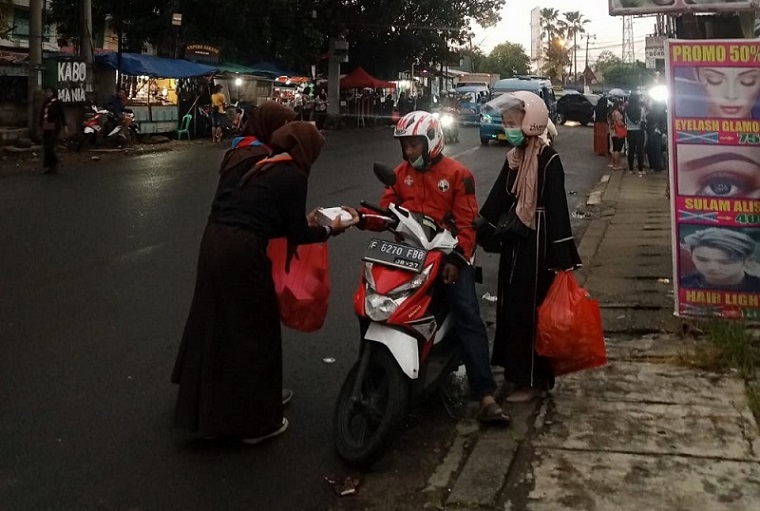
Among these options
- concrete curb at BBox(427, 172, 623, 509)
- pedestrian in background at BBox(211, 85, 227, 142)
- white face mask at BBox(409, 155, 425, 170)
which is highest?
pedestrian in background at BBox(211, 85, 227, 142)

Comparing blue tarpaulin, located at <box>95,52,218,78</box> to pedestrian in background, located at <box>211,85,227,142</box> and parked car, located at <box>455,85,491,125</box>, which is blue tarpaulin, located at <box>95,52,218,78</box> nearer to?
pedestrian in background, located at <box>211,85,227,142</box>

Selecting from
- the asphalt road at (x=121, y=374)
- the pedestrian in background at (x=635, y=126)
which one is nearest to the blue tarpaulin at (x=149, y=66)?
the pedestrian in background at (x=635, y=126)

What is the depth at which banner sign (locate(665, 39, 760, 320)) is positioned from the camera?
6.05 m

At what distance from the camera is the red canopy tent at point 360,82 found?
41.6m

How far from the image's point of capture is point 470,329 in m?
4.64

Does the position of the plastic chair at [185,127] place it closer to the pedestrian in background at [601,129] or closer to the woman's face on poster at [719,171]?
the pedestrian in background at [601,129]

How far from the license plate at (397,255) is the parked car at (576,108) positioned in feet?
134

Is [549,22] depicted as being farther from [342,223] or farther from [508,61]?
[342,223]

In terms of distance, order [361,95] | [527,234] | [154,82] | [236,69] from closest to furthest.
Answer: [527,234], [154,82], [236,69], [361,95]

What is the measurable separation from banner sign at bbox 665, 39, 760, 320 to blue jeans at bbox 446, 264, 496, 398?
2.40 metres

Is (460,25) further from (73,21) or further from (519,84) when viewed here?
(73,21)

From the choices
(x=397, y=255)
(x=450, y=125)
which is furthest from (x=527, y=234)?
(x=450, y=125)

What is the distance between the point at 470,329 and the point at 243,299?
47.6 inches

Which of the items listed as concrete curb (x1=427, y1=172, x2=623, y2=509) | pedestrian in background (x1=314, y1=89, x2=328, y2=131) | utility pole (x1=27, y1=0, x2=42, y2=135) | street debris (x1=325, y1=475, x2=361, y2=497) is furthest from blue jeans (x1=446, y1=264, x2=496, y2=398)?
pedestrian in background (x1=314, y1=89, x2=328, y2=131)
